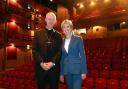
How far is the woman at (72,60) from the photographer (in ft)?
5.17

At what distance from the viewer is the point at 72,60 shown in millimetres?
1596

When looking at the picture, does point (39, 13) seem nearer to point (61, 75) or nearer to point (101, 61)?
point (101, 61)

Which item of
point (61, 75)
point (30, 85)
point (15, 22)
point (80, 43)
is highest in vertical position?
point (15, 22)

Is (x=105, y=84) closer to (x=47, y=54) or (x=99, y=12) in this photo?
(x=47, y=54)

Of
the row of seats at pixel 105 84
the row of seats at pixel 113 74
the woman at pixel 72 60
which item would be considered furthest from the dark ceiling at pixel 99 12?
the woman at pixel 72 60

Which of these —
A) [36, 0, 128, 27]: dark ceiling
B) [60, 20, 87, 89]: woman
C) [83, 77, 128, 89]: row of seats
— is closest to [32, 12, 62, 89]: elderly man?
[60, 20, 87, 89]: woman

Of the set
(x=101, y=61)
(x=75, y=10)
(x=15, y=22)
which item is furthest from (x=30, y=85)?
(x=75, y=10)

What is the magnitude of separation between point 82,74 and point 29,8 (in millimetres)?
11258

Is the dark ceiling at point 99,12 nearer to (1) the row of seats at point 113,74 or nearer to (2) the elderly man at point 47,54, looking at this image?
(1) the row of seats at point 113,74

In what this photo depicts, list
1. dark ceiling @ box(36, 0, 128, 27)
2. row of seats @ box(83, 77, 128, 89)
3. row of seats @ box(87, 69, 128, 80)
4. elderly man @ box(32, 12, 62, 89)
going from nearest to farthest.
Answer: elderly man @ box(32, 12, 62, 89) → row of seats @ box(83, 77, 128, 89) → row of seats @ box(87, 69, 128, 80) → dark ceiling @ box(36, 0, 128, 27)

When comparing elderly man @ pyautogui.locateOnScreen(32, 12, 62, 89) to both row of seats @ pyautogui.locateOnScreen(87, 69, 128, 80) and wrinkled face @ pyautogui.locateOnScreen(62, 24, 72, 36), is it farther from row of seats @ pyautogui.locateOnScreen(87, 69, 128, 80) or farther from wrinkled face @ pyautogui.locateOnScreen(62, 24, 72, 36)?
row of seats @ pyautogui.locateOnScreen(87, 69, 128, 80)

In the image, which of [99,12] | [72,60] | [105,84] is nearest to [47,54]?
[72,60]

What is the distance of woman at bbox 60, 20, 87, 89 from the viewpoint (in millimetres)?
1576

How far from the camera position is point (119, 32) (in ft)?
32.5
